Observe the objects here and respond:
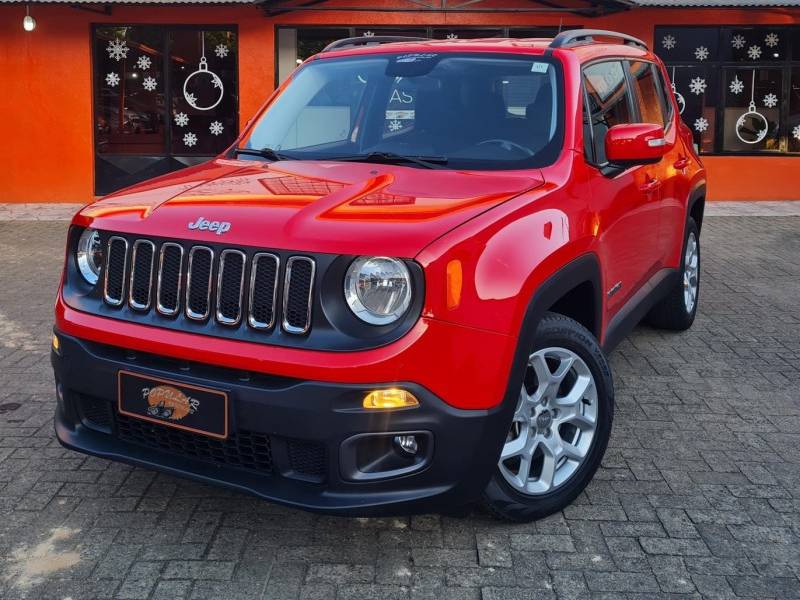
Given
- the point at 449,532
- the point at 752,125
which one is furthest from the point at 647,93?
the point at 752,125

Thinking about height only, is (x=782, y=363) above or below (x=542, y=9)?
below

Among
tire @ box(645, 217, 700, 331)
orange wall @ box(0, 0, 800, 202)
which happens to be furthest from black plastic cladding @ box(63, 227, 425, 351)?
orange wall @ box(0, 0, 800, 202)

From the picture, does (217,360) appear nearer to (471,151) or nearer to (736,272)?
(471,151)

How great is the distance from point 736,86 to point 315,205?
42.8 ft

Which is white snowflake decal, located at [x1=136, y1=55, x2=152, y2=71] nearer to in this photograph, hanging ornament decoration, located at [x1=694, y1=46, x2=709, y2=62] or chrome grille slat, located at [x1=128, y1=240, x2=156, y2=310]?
hanging ornament decoration, located at [x1=694, y1=46, x2=709, y2=62]

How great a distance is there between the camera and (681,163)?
18.5 ft

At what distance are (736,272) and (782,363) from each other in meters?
3.24

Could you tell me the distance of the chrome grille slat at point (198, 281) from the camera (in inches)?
A: 124

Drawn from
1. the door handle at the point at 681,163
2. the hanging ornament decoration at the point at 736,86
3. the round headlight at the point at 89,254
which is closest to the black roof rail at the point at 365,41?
the door handle at the point at 681,163

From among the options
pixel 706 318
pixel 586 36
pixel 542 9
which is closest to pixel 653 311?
pixel 706 318

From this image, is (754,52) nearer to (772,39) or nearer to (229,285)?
(772,39)

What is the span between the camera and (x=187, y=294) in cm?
316

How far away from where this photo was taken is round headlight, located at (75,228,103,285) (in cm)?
354

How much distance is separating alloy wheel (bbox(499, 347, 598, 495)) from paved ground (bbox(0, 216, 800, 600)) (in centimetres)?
20
